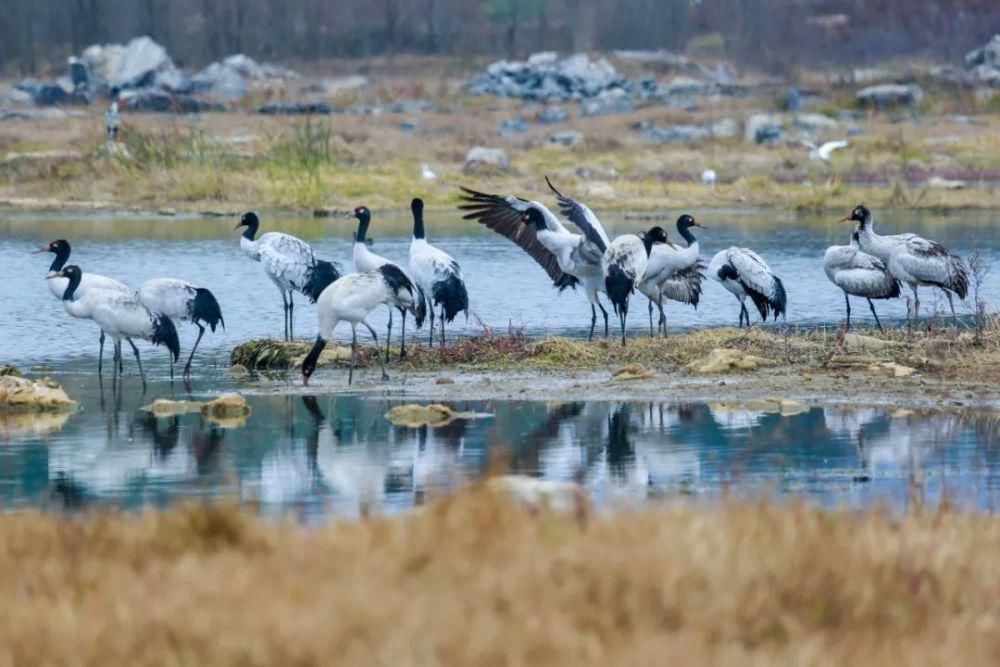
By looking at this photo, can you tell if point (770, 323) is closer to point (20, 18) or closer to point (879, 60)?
point (879, 60)

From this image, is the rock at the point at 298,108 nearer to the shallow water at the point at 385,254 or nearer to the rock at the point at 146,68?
the rock at the point at 146,68

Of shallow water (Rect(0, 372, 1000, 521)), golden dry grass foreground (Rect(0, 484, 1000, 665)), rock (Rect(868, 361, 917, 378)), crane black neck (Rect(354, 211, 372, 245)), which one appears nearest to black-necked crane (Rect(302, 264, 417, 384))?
shallow water (Rect(0, 372, 1000, 521))

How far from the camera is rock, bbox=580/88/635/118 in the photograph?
198 feet

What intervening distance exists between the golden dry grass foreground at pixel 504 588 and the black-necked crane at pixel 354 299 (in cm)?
772

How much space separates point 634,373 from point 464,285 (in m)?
3.19

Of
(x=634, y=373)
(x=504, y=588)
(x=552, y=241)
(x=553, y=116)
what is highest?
(x=553, y=116)

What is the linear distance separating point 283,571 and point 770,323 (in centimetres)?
1331

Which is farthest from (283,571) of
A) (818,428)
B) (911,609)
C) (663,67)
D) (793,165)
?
(663,67)

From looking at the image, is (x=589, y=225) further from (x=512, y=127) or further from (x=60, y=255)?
(x=512, y=127)

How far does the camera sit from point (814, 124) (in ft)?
175

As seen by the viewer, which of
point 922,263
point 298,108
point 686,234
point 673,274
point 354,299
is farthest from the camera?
point 298,108

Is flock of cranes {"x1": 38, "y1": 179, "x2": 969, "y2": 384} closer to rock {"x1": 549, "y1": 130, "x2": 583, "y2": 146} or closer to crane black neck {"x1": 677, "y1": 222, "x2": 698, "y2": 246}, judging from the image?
crane black neck {"x1": 677, "y1": 222, "x2": 698, "y2": 246}

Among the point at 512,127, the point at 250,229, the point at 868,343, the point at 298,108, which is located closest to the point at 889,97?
the point at 512,127

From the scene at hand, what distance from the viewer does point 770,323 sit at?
1953cm
